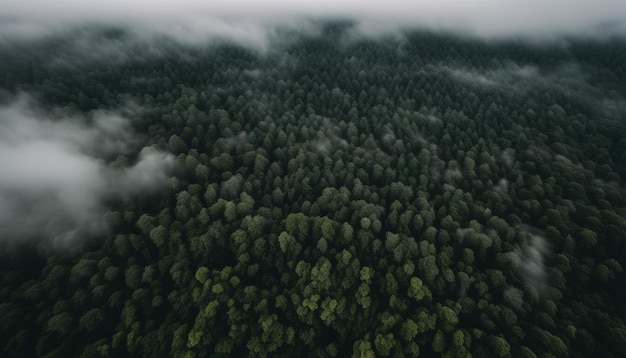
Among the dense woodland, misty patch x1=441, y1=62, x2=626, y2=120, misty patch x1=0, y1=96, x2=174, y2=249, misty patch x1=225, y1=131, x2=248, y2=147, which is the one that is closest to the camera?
the dense woodland

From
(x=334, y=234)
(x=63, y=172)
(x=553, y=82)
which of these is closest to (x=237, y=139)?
(x=63, y=172)

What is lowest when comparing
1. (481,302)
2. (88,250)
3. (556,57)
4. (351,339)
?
(351,339)

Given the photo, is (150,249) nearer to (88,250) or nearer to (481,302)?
(88,250)

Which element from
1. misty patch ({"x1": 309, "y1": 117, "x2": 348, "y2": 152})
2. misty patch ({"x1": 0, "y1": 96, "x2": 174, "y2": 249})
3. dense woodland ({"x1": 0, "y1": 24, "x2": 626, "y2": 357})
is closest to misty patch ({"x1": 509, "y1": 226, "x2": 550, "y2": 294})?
dense woodland ({"x1": 0, "y1": 24, "x2": 626, "y2": 357})

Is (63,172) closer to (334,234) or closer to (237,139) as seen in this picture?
(237,139)

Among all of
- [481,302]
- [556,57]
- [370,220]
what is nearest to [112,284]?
[370,220]

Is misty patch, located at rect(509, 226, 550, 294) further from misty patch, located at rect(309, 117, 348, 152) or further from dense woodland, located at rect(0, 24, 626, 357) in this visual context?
misty patch, located at rect(309, 117, 348, 152)

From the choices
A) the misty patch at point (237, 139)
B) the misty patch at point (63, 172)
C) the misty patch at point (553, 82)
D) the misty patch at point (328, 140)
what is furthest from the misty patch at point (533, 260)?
the misty patch at point (63, 172)
